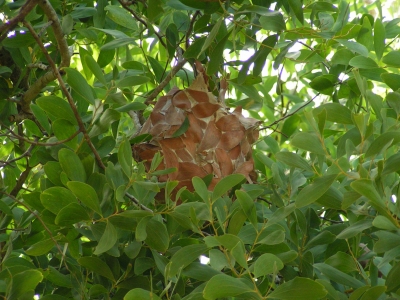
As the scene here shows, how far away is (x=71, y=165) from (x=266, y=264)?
28 cm

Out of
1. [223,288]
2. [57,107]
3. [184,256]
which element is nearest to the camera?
[223,288]

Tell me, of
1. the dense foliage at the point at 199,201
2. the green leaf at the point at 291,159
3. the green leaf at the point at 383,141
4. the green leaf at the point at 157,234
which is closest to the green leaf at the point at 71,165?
the dense foliage at the point at 199,201

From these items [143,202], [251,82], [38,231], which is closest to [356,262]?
[143,202]

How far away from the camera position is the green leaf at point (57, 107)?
0.82 metres

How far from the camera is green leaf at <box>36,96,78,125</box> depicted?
824mm

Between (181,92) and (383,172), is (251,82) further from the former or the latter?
(383,172)

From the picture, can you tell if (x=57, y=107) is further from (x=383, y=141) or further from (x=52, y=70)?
(x=383, y=141)

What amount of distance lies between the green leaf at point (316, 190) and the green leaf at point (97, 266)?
259mm

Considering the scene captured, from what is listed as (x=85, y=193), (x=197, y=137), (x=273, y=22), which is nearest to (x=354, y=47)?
(x=273, y=22)

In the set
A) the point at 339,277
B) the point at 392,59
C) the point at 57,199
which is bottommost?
the point at 339,277

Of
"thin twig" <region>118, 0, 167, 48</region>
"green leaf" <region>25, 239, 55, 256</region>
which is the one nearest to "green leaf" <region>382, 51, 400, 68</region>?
"thin twig" <region>118, 0, 167, 48</region>

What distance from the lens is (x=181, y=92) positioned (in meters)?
1.01

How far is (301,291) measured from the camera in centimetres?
64

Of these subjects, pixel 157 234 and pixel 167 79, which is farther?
pixel 167 79
